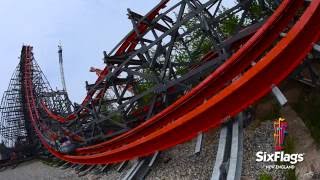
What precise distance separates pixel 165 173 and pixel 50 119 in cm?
1317

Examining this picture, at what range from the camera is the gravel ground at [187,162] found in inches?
297

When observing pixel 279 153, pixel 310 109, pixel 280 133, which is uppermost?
pixel 310 109

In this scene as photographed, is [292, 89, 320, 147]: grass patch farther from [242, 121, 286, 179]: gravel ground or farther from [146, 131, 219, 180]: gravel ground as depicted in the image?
[146, 131, 219, 180]: gravel ground

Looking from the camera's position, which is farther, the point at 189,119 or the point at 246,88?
the point at 189,119

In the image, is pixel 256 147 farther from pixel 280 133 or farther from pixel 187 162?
pixel 187 162

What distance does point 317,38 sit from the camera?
5.79m

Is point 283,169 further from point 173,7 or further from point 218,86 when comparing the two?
point 173,7

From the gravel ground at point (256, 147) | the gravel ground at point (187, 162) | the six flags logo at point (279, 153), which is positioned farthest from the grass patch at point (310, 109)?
the gravel ground at point (187, 162)

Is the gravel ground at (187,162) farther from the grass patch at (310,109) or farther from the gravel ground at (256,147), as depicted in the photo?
the grass patch at (310,109)

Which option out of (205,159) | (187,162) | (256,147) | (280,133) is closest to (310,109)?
(280,133)

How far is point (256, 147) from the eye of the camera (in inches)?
277

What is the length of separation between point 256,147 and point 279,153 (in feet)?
1.86

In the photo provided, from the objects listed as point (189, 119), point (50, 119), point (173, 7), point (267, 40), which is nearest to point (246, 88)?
point (189, 119)

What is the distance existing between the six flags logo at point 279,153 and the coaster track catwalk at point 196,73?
2.75 feet
